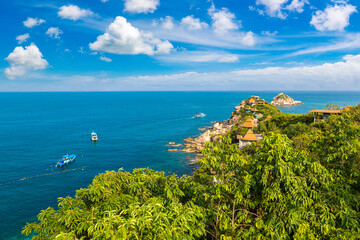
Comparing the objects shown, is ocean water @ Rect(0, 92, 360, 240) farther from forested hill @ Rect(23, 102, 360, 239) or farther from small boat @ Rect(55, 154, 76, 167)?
forested hill @ Rect(23, 102, 360, 239)

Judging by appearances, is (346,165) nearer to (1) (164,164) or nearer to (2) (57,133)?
(1) (164,164)

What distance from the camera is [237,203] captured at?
9125mm

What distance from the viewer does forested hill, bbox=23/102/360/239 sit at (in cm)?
702

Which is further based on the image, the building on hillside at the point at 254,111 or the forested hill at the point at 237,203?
the building on hillside at the point at 254,111

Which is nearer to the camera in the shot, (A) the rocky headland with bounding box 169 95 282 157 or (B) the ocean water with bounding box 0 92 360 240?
(B) the ocean water with bounding box 0 92 360 240

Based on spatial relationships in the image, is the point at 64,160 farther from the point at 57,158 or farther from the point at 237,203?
the point at 237,203

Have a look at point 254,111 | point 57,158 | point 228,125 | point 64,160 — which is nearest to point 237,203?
point 64,160

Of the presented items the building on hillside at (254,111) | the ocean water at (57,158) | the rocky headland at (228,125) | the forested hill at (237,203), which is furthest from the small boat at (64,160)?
the building on hillside at (254,111)

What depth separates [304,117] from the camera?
164 feet

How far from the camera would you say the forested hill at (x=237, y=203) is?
702 centimetres

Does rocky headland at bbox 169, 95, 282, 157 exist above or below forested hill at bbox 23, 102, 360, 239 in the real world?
below

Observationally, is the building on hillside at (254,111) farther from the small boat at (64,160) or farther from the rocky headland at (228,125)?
the small boat at (64,160)

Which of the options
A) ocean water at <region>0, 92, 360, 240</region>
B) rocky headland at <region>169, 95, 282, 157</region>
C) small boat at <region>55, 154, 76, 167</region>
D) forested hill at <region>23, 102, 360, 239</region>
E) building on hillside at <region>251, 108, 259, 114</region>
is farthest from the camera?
building on hillside at <region>251, 108, 259, 114</region>

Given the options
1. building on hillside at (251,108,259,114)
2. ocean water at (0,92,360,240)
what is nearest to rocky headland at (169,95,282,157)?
building on hillside at (251,108,259,114)
